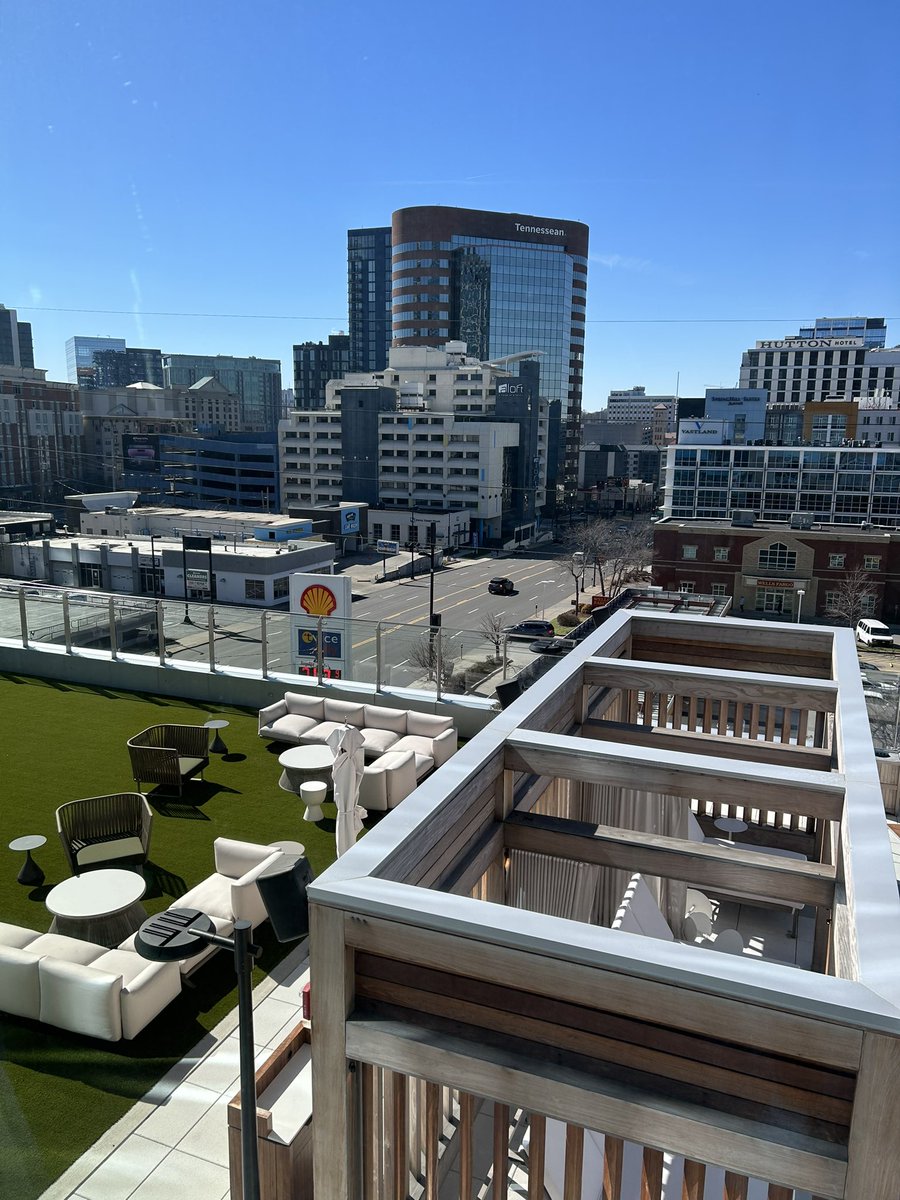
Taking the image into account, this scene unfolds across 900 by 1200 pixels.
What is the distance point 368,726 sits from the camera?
11.3 m

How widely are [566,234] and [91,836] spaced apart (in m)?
95.8

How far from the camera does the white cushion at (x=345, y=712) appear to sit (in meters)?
11.4

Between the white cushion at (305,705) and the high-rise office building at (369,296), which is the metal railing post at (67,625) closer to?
the white cushion at (305,705)

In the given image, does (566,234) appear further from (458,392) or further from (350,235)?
(350,235)

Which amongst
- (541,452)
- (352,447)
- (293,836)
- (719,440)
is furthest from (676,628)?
(541,452)

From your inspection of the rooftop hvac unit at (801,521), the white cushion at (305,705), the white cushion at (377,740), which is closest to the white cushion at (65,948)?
the white cushion at (377,740)

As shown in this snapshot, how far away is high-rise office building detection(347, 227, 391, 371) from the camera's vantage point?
124562 mm

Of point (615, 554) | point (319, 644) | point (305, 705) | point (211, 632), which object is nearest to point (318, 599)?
point (211, 632)

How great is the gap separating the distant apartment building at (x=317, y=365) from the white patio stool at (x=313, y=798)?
121 m

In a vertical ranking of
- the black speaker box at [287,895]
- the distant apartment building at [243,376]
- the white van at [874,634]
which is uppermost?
the distant apartment building at [243,376]

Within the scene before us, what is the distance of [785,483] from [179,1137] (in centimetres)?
5046

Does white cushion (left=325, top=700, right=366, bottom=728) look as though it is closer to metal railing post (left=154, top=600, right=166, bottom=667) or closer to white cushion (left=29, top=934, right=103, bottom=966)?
metal railing post (left=154, top=600, right=166, bottom=667)

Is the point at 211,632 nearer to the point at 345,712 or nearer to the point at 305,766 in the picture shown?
the point at 345,712

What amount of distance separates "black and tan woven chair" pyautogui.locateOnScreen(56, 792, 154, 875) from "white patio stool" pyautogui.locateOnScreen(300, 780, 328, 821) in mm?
1678
